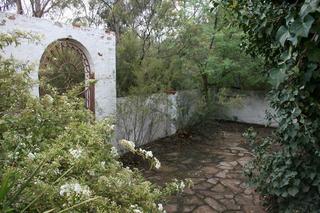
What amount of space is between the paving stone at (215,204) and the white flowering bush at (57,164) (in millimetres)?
2378

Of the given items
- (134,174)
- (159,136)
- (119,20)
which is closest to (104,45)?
(119,20)

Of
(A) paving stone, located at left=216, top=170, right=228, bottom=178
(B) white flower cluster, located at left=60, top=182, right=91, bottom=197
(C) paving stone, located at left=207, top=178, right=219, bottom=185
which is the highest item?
(B) white flower cluster, located at left=60, top=182, right=91, bottom=197

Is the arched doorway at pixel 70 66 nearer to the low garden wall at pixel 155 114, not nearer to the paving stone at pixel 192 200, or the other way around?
the low garden wall at pixel 155 114

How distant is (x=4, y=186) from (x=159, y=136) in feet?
22.8

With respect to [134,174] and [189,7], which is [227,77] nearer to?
[189,7]

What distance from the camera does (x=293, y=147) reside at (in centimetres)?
275

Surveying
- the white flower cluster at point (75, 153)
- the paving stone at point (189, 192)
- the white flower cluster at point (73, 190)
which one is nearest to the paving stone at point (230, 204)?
the paving stone at point (189, 192)

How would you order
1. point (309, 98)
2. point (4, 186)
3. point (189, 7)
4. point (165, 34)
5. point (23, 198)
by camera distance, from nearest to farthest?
1. point (4, 186)
2. point (23, 198)
3. point (309, 98)
4. point (165, 34)
5. point (189, 7)

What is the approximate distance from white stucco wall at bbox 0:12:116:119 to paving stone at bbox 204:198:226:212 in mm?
2730

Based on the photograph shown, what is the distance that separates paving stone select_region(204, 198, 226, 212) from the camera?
455cm

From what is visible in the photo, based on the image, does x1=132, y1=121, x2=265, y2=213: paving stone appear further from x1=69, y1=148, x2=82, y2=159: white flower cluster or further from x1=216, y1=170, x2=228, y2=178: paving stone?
x1=69, y1=148, x2=82, y2=159: white flower cluster

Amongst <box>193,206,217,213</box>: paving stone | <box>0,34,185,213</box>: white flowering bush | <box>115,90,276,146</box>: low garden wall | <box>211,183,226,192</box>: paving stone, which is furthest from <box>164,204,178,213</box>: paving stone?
<box>115,90,276,146</box>: low garden wall

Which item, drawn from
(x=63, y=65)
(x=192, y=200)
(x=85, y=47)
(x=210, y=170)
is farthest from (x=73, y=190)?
(x=210, y=170)

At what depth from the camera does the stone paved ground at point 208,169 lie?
4688 mm
